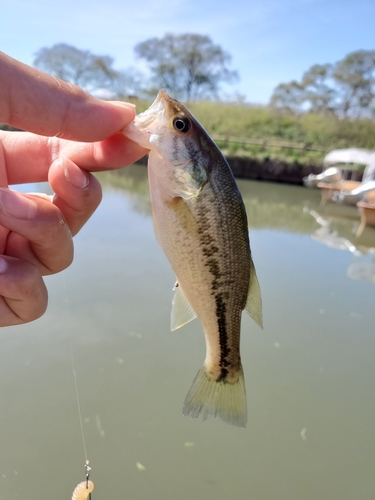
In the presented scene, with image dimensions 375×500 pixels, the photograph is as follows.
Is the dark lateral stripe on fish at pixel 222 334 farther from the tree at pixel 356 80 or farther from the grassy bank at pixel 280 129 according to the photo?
the tree at pixel 356 80

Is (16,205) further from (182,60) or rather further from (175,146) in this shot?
(182,60)

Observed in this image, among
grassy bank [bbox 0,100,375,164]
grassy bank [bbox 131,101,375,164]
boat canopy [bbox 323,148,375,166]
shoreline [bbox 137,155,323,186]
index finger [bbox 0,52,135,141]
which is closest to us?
index finger [bbox 0,52,135,141]

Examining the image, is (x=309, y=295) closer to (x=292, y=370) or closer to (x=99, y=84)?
(x=292, y=370)

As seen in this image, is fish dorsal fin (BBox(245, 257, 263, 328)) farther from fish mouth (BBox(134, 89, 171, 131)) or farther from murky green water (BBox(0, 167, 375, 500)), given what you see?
murky green water (BBox(0, 167, 375, 500))

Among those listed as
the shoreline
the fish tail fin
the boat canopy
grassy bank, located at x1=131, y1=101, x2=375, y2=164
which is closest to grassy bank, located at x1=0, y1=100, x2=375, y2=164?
grassy bank, located at x1=131, y1=101, x2=375, y2=164

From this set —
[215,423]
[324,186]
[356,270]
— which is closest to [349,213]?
[324,186]
